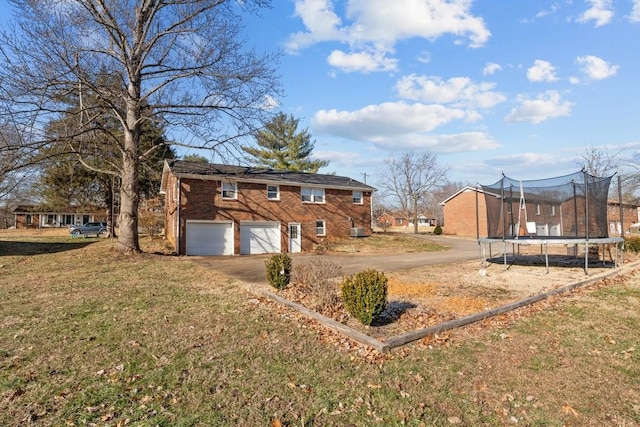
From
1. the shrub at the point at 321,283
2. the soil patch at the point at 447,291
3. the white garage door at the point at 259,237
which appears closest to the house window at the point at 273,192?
the white garage door at the point at 259,237

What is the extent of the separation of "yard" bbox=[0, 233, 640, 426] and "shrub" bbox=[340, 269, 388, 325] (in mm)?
609

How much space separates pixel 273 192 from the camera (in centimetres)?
2264

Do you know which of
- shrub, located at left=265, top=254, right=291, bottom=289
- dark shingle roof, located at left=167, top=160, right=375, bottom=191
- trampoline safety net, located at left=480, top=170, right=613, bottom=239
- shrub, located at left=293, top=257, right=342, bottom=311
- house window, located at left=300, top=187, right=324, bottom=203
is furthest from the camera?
house window, located at left=300, top=187, right=324, bottom=203

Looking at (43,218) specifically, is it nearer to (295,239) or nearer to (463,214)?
(295,239)

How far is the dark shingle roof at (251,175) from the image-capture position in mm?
20158

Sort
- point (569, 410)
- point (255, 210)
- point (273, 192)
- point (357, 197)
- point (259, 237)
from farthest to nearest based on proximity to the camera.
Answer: point (357, 197)
point (273, 192)
point (259, 237)
point (255, 210)
point (569, 410)

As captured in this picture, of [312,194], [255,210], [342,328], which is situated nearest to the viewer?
[342,328]

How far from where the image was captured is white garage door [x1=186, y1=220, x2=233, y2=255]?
64.6 feet

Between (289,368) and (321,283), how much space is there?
274 cm

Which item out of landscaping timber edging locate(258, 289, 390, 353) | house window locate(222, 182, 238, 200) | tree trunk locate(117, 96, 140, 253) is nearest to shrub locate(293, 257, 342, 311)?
landscaping timber edging locate(258, 289, 390, 353)

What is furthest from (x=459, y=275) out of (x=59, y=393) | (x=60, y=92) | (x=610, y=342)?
(x=60, y=92)

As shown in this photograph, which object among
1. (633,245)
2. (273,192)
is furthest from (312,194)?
(633,245)

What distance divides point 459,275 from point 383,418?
8.70 metres

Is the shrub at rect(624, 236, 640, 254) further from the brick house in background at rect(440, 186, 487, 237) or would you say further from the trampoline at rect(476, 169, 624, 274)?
the brick house in background at rect(440, 186, 487, 237)
